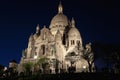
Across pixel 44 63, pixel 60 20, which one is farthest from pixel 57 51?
pixel 60 20

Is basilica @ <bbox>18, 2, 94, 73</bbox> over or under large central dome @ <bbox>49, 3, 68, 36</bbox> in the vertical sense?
under

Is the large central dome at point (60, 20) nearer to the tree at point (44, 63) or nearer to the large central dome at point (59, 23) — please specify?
the large central dome at point (59, 23)

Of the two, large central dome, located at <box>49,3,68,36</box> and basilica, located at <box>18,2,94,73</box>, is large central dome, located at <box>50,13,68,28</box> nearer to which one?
large central dome, located at <box>49,3,68,36</box>

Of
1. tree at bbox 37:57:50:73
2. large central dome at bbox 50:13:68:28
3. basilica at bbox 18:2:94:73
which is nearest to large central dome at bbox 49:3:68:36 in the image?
large central dome at bbox 50:13:68:28

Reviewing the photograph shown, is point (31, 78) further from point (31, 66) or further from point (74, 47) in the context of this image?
point (74, 47)

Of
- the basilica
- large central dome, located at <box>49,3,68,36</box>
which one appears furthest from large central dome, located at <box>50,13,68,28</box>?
the basilica

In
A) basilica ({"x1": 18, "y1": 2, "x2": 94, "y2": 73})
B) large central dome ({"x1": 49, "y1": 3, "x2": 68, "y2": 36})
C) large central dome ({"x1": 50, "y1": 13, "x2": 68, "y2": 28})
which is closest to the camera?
basilica ({"x1": 18, "y1": 2, "x2": 94, "y2": 73})

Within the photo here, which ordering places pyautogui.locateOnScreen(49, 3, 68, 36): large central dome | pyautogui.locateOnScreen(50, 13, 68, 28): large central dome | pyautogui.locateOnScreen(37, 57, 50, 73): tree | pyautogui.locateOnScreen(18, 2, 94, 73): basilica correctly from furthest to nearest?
pyautogui.locateOnScreen(50, 13, 68, 28): large central dome, pyautogui.locateOnScreen(49, 3, 68, 36): large central dome, pyautogui.locateOnScreen(18, 2, 94, 73): basilica, pyautogui.locateOnScreen(37, 57, 50, 73): tree

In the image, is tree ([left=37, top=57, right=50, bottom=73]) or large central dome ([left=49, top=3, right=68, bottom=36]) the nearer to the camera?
tree ([left=37, top=57, right=50, bottom=73])

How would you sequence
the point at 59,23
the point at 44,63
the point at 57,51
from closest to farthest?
the point at 44,63 → the point at 57,51 → the point at 59,23

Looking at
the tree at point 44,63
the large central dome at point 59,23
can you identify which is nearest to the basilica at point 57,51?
the tree at point 44,63

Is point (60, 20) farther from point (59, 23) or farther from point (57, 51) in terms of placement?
point (57, 51)

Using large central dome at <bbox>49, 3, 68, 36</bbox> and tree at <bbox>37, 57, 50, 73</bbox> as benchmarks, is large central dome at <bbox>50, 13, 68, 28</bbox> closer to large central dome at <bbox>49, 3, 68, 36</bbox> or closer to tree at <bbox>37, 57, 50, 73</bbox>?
large central dome at <bbox>49, 3, 68, 36</bbox>

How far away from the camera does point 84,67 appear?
3105 inches
